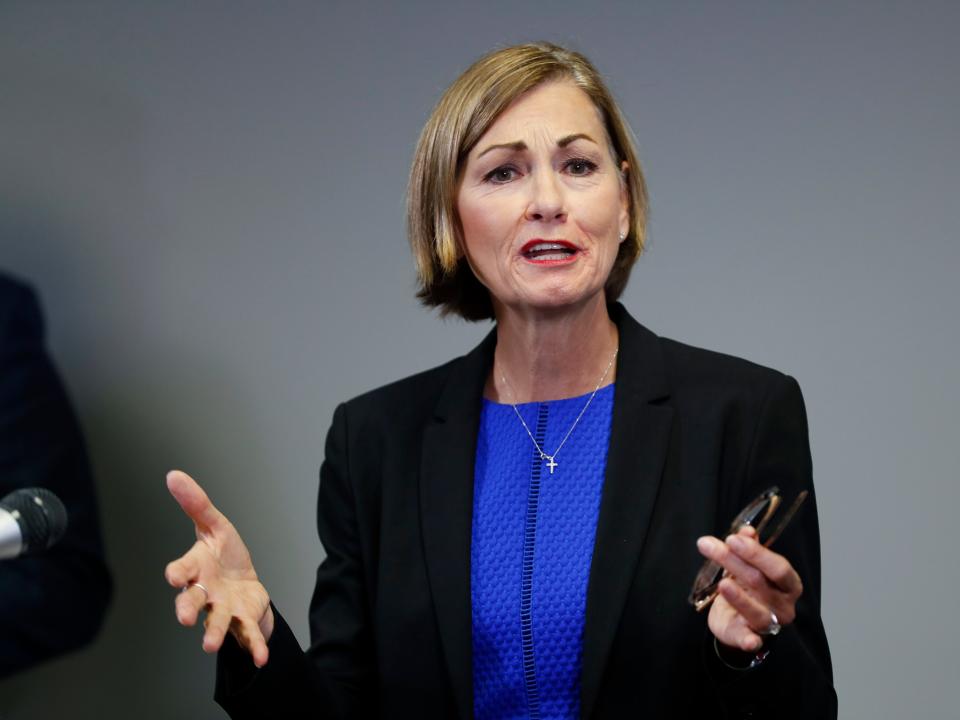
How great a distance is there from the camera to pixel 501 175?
5.98 ft

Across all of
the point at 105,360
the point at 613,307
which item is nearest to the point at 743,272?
the point at 613,307

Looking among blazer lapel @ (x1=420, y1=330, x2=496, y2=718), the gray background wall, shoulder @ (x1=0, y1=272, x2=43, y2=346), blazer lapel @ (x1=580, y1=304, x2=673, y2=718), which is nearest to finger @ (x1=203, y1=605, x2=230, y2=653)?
blazer lapel @ (x1=420, y1=330, x2=496, y2=718)

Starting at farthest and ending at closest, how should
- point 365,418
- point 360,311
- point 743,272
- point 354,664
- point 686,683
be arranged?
point 360,311
point 743,272
point 365,418
point 354,664
point 686,683

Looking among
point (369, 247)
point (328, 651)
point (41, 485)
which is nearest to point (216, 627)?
point (328, 651)

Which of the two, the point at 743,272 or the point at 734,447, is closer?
the point at 734,447

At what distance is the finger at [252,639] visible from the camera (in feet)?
4.95

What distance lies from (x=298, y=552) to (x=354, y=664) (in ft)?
3.89

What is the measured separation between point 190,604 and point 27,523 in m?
0.20

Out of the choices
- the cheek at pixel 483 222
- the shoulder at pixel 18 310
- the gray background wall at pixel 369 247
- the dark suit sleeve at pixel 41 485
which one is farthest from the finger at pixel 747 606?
the shoulder at pixel 18 310

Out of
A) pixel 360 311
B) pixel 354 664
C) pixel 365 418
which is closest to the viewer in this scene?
pixel 354 664

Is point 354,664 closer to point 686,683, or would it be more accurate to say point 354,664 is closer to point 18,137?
point 686,683

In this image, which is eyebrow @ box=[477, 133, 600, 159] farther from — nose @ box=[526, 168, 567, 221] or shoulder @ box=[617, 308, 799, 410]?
shoulder @ box=[617, 308, 799, 410]

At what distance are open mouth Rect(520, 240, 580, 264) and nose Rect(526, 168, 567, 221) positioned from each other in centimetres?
3

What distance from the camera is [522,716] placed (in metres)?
1.65
